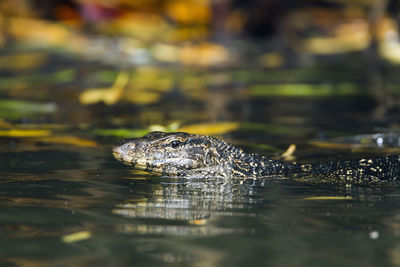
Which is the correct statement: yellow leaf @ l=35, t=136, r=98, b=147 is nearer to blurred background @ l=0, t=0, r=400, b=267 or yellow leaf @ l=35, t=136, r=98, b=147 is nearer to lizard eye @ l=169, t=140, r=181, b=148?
blurred background @ l=0, t=0, r=400, b=267

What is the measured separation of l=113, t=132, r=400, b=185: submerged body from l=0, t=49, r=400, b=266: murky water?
209 millimetres

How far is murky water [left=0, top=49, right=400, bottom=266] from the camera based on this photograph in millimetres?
3721

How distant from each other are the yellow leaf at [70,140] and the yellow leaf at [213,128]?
4.01 ft

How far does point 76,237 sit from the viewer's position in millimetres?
3990

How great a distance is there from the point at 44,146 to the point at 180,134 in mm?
1519

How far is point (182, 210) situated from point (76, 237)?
37.3 inches

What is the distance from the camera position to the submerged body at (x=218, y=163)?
6.16 m

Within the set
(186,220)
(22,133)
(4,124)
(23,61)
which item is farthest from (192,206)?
(23,61)

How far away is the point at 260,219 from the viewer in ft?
14.9

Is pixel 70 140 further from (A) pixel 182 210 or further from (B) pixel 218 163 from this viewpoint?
(A) pixel 182 210

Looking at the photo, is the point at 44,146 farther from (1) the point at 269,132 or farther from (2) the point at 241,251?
(2) the point at 241,251

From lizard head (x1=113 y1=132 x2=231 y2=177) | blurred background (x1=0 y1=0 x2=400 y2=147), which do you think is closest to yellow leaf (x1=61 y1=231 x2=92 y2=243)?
lizard head (x1=113 y1=132 x2=231 y2=177)

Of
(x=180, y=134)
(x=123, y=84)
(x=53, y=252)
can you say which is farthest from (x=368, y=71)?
(x=53, y=252)

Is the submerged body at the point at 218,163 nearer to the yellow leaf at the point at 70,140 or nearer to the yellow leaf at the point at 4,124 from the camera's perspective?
the yellow leaf at the point at 70,140
